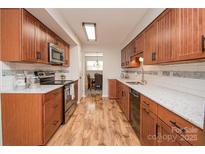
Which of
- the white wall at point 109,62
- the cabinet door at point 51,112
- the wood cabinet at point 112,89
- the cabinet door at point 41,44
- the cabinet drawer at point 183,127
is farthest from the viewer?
the white wall at point 109,62

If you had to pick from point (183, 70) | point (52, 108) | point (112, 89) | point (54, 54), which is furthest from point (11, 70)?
point (112, 89)

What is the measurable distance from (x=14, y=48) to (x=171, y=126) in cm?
Result: 223

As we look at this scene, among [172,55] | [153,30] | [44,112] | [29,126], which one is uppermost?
[153,30]

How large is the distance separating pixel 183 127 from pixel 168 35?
1.29 meters

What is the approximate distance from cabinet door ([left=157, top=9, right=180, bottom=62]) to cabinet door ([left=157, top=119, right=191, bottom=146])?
2.77ft

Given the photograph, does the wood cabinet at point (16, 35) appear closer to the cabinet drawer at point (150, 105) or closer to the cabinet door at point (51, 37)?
the cabinet door at point (51, 37)

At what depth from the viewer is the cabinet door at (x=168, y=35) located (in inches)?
68.2

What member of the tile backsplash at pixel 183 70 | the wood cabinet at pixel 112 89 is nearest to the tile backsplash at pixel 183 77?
the tile backsplash at pixel 183 70

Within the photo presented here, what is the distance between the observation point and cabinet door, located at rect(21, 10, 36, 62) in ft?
7.00

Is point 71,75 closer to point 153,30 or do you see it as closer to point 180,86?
point 153,30

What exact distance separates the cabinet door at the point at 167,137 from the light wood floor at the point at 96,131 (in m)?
0.99

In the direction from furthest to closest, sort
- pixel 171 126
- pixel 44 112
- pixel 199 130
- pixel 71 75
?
pixel 71 75 → pixel 44 112 → pixel 171 126 → pixel 199 130

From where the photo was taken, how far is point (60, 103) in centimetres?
310
